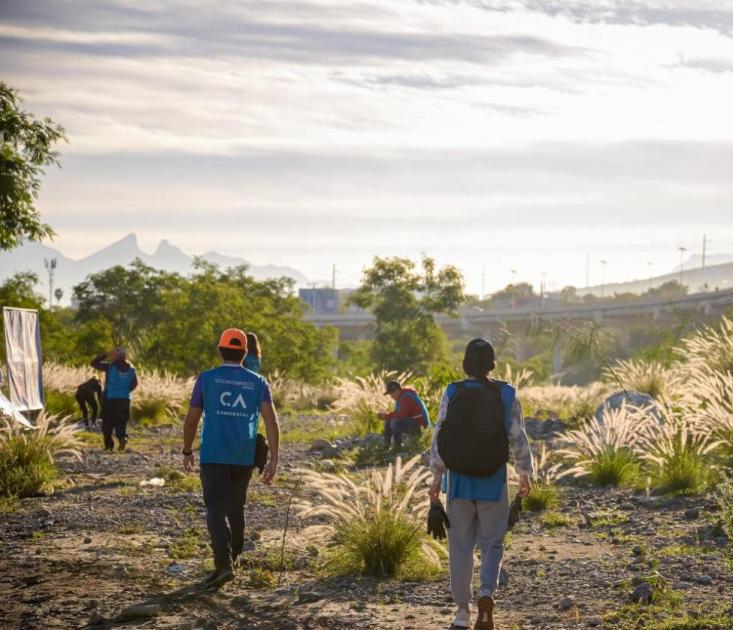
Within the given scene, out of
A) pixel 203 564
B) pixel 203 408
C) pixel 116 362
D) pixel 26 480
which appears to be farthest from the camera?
pixel 116 362

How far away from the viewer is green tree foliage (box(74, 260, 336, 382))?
130 ft

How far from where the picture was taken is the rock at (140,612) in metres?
7.10

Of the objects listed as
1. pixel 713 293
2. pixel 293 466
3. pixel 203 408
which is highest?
pixel 713 293

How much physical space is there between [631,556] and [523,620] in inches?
98.3

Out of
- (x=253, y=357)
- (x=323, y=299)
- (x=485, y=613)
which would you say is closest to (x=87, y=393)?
(x=253, y=357)

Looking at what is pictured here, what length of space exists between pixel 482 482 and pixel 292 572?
285cm

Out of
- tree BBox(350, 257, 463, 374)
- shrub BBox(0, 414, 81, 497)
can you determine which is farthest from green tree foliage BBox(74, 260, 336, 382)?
shrub BBox(0, 414, 81, 497)

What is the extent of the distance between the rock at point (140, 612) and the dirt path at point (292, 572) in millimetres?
28

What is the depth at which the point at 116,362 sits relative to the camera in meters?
17.6

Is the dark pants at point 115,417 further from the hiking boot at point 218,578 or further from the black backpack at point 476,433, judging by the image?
the black backpack at point 476,433

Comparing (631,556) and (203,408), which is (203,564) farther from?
(631,556)

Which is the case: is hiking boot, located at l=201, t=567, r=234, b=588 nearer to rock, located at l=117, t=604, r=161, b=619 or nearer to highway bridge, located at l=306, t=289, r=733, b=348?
rock, located at l=117, t=604, r=161, b=619

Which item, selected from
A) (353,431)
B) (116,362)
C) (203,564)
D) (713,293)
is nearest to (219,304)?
(353,431)

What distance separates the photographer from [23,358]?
20.7m
